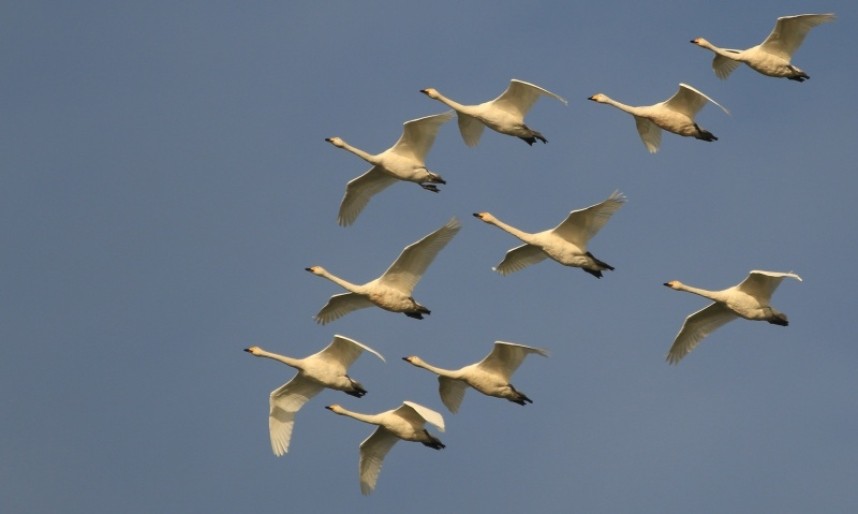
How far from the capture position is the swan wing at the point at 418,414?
70062 mm

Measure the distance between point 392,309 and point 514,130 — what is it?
645 cm

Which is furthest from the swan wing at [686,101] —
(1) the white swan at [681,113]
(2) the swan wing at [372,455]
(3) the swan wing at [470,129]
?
(2) the swan wing at [372,455]

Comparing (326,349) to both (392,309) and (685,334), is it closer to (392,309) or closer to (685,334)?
(392,309)

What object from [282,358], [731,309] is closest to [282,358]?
[282,358]

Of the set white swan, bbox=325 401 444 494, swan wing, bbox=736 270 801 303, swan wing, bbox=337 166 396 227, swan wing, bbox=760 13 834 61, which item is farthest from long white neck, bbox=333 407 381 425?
swan wing, bbox=760 13 834 61

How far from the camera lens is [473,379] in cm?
7262

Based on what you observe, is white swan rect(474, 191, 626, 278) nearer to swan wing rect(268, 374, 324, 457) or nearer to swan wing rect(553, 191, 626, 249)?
swan wing rect(553, 191, 626, 249)

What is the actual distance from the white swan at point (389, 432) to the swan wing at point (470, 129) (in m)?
9.08

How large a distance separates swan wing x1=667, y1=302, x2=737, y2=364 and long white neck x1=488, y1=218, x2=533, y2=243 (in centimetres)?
516

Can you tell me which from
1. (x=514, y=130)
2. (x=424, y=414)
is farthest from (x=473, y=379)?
(x=514, y=130)

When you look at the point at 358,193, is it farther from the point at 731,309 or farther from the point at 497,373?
the point at 731,309

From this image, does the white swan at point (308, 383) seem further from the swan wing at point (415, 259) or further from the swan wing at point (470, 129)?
the swan wing at point (470, 129)

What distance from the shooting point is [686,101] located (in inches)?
2982

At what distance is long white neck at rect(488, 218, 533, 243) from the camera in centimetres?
7488
